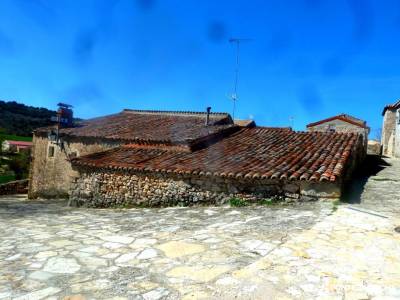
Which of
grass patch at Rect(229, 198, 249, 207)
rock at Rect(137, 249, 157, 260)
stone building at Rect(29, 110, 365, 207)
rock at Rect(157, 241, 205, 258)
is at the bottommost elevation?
rock at Rect(137, 249, 157, 260)

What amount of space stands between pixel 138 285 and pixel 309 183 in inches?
183

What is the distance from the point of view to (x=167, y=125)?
576 inches

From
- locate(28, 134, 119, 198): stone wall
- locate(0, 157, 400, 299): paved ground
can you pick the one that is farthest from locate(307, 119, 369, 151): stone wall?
locate(0, 157, 400, 299): paved ground

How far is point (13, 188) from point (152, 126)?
11451mm

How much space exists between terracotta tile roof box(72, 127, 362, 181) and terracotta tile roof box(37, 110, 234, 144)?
0.69 m

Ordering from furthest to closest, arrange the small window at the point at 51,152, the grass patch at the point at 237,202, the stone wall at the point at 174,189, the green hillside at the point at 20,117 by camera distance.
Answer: the green hillside at the point at 20,117
the small window at the point at 51,152
the grass patch at the point at 237,202
the stone wall at the point at 174,189

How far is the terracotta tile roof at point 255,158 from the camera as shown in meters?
7.81

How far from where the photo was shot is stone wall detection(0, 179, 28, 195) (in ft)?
65.8

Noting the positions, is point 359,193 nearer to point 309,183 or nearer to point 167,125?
point 309,183

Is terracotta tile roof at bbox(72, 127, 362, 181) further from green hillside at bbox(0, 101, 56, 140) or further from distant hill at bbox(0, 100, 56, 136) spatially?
distant hill at bbox(0, 100, 56, 136)

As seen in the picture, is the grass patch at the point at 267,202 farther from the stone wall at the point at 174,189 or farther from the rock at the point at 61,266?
the rock at the point at 61,266

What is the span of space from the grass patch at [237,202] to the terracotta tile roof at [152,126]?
3.44m

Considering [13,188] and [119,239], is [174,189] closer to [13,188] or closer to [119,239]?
[119,239]

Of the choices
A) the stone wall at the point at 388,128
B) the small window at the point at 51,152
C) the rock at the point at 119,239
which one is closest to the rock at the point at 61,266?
the rock at the point at 119,239
